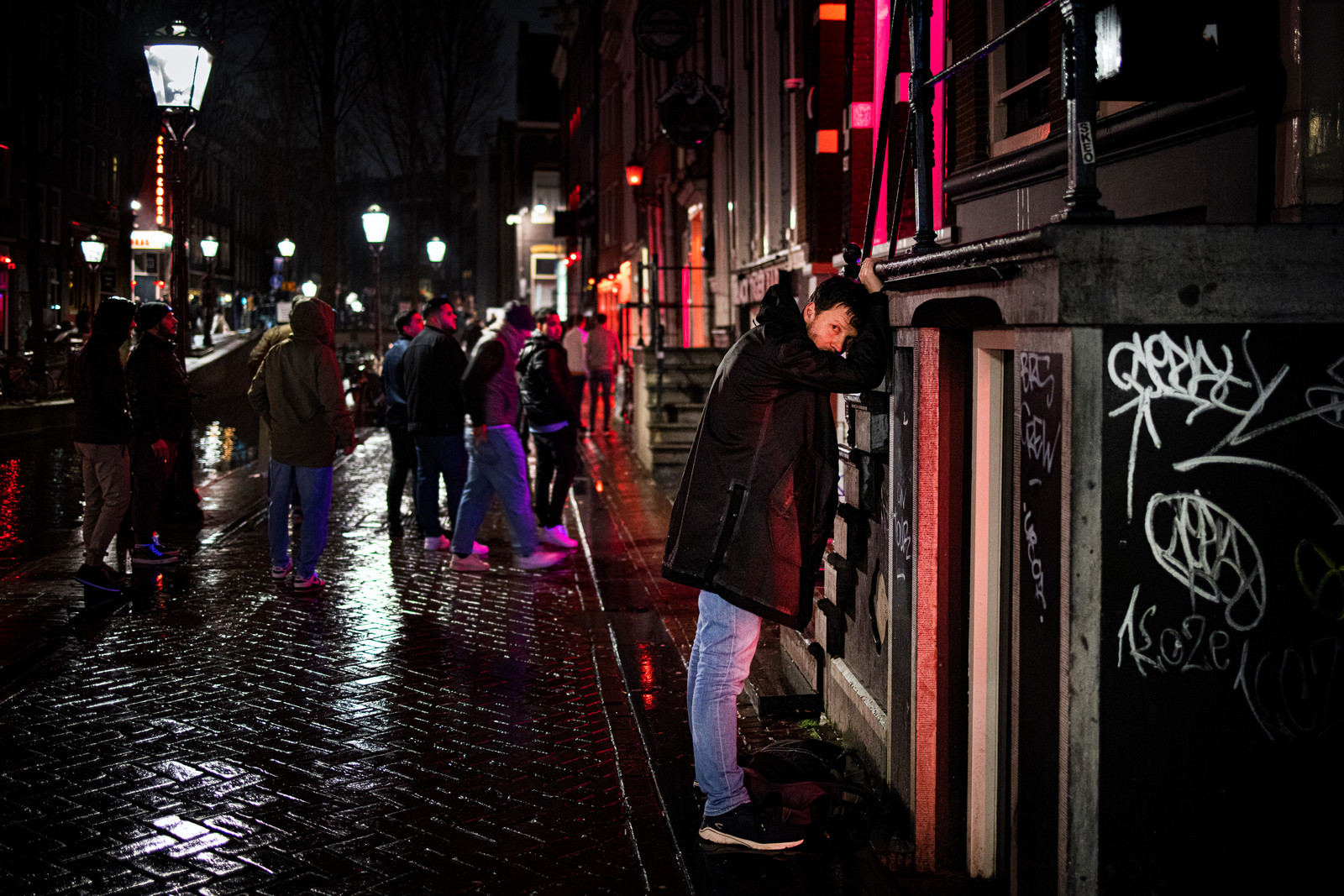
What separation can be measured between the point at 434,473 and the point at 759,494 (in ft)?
20.5

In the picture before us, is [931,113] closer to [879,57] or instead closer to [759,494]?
[759,494]

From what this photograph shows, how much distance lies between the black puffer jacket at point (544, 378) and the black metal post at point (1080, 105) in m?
6.95

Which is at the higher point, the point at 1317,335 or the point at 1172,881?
the point at 1317,335

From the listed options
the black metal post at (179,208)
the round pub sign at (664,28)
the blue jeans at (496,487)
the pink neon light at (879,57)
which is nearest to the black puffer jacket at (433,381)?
the blue jeans at (496,487)

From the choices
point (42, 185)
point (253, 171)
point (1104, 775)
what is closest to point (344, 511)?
point (1104, 775)

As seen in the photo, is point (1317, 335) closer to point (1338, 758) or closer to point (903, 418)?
point (1338, 758)

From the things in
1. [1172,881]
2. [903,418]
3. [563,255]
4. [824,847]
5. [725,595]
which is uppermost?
[563,255]

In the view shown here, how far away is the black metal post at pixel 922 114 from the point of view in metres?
4.10

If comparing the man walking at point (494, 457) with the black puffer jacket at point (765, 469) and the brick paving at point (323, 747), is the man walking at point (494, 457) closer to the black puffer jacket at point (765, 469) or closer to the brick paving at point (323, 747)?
the brick paving at point (323, 747)

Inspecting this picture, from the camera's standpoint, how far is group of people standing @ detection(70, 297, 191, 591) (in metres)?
8.02

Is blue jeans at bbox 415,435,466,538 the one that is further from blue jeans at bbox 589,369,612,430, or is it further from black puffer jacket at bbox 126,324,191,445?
blue jeans at bbox 589,369,612,430

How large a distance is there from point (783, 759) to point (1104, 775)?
1.63m

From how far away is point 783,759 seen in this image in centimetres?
448

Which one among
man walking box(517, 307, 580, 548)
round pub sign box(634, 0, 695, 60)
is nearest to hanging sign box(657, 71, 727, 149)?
round pub sign box(634, 0, 695, 60)
